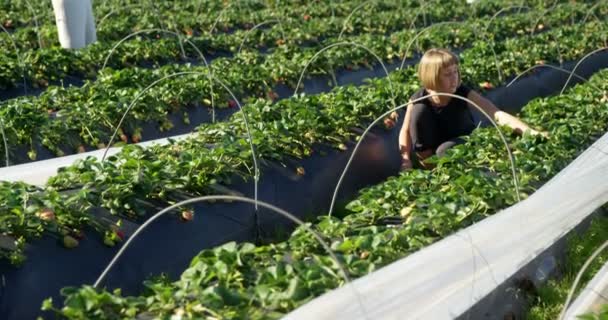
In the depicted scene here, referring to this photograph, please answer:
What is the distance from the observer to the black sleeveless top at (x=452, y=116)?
637 cm

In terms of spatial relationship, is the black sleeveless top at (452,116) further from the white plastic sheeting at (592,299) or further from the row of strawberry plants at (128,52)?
the row of strawberry plants at (128,52)

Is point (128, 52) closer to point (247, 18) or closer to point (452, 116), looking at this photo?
point (247, 18)

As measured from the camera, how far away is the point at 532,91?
10.0 metres

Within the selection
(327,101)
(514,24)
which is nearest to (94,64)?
(327,101)

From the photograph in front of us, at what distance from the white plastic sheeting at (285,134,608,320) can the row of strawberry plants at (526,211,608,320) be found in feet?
0.52

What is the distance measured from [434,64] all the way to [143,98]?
7.95 ft

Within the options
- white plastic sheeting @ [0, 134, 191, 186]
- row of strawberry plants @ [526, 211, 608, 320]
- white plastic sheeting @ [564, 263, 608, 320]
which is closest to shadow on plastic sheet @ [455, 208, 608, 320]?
row of strawberry plants @ [526, 211, 608, 320]

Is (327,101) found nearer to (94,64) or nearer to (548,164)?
(548,164)

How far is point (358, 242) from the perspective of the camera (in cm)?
400

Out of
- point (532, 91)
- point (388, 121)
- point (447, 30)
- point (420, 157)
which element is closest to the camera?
point (420, 157)

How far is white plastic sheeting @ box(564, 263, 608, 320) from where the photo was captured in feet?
12.4

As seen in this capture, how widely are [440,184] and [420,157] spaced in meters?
1.21

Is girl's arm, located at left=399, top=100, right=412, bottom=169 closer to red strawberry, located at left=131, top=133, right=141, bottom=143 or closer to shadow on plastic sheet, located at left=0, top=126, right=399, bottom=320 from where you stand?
shadow on plastic sheet, located at left=0, top=126, right=399, bottom=320

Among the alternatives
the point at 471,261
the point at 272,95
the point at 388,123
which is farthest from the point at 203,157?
the point at 272,95
